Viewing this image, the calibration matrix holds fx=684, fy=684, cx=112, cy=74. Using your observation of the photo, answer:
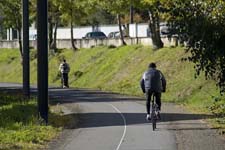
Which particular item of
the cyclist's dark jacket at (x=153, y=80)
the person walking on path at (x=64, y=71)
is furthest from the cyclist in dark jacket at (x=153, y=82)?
the person walking on path at (x=64, y=71)

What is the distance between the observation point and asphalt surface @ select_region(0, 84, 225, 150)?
1614 centimetres

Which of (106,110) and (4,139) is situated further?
(106,110)

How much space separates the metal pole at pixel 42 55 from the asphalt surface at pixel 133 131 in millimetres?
1112

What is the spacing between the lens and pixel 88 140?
1725 centimetres

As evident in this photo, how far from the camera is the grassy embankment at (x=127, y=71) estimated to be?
1300 inches

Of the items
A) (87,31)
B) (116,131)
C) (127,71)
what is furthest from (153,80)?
(87,31)

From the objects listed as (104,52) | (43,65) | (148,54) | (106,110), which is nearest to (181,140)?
(43,65)

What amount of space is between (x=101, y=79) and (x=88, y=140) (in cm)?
3190

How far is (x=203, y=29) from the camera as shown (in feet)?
57.7

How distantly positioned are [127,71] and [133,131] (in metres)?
28.3

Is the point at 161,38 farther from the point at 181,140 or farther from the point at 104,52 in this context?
the point at 181,140

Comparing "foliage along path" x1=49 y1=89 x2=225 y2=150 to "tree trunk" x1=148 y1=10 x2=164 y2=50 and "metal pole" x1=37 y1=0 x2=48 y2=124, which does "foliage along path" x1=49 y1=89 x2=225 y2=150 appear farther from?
"tree trunk" x1=148 y1=10 x2=164 y2=50

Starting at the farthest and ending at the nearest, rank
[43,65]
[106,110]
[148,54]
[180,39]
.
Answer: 1. [148,54]
2. [106,110]
3. [43,65]
4. [180,39]

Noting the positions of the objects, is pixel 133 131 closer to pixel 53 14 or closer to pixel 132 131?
pixel 132 131
